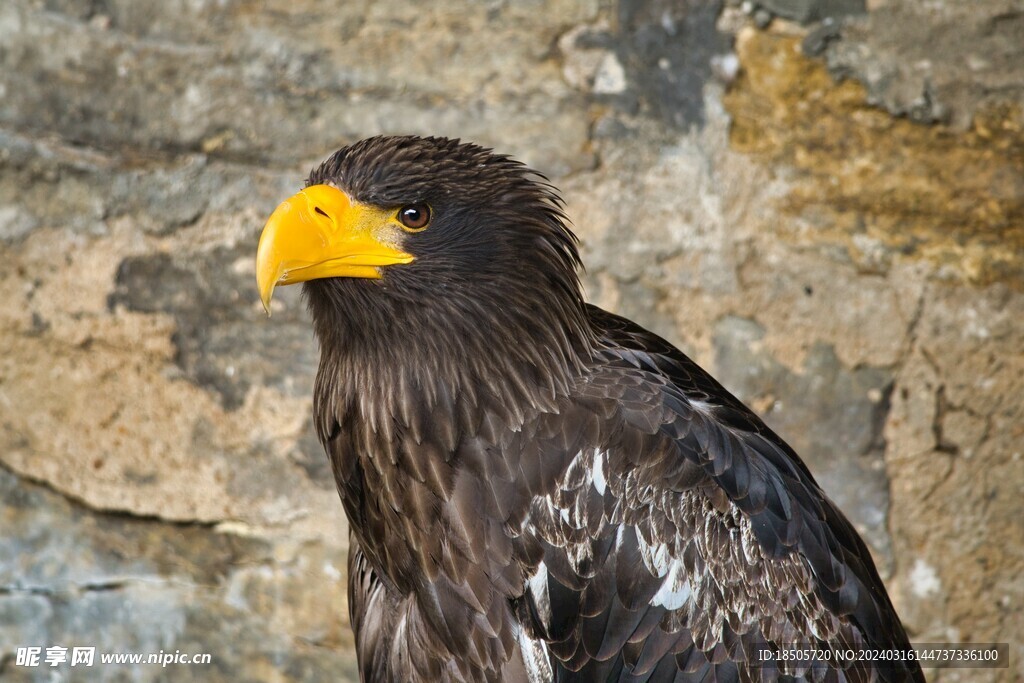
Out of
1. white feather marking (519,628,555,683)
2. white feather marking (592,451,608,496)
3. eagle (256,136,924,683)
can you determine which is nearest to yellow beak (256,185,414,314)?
eagle (256,136,924,683)

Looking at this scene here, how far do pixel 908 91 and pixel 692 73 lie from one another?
0.54 m

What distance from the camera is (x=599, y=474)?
1.97 meters

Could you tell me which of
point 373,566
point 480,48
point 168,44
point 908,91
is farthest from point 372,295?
point 908,91

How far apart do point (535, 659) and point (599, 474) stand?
1.25ft

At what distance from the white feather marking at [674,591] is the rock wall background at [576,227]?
3.46ft

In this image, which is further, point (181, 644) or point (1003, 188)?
point (181, 644)

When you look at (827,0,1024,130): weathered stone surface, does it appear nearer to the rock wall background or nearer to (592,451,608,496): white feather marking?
the rock wall background

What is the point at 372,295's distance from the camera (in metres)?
2.03

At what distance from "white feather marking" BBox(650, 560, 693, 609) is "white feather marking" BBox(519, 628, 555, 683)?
0.23 meters

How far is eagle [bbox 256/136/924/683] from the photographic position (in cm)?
197

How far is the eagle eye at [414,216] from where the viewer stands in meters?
2.01

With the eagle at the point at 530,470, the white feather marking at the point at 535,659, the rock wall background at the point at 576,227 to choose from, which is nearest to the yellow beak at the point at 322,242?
the eagle at the point at 530,470

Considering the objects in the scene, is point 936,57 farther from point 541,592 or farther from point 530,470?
point 541,592

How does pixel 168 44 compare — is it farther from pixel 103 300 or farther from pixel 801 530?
pixel 801 530
